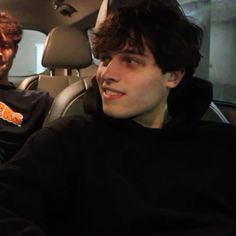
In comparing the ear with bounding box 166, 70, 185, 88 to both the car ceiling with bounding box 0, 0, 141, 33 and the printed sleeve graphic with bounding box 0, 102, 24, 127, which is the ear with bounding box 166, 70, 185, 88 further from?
the car ceiling with bounding box 0, 0, 141, 33

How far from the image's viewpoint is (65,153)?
1.21 m

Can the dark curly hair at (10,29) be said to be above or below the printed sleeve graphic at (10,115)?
above

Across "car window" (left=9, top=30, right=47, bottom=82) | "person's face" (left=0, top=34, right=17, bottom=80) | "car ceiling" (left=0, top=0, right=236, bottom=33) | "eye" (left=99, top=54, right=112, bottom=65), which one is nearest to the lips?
"eye" (left=99, top=54, right=112, bottom=65)

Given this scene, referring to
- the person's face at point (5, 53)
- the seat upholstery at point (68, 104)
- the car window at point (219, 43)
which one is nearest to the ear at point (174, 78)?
the seat upholstery at point (68, 104)

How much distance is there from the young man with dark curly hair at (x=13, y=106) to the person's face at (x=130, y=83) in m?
0.56

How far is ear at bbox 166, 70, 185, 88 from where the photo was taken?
1389 millimetres

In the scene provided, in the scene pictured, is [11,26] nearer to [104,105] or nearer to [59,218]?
[104,105]

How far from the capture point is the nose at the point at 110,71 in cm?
128

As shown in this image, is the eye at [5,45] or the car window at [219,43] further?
the car window at [219,43]

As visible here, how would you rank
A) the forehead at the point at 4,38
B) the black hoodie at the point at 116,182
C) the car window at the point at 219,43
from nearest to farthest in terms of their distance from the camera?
1. the black hoodie at the point at 116,182
2. the forehead at the point at 4,38
3. the car window at the point at 219,43

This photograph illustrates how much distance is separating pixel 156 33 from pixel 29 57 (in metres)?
2.87

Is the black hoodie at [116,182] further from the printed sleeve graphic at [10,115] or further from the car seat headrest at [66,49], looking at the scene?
the car seat headrest at [66,49]

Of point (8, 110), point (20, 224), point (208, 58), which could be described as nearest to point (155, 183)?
point (20, 224)

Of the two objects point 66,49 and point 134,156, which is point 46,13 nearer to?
point 66,49
